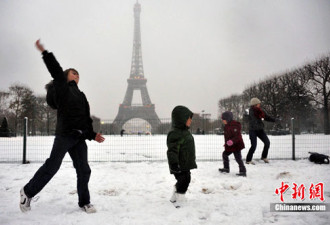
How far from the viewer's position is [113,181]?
13.7ft

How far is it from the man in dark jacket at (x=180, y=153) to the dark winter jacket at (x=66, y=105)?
3.57 ft

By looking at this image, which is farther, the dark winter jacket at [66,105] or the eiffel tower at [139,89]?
the eiffel tower at [139,89]

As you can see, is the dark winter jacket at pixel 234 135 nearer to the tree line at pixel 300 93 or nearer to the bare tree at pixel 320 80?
the tree line at pixel 300 93

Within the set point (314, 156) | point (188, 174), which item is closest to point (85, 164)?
point (188, 174)

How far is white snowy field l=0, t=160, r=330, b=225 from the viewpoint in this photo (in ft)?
8.18

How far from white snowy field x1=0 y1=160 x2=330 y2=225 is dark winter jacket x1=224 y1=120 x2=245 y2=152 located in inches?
21.6

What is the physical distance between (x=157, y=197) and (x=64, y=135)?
1.58 meters

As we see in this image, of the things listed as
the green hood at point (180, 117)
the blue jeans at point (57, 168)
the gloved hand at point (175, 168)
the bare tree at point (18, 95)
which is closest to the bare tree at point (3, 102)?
the bare tree at point (18, 95)

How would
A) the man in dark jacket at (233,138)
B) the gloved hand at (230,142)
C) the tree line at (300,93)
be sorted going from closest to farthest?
the gloved hand at (230,142), the man in dark jacket at (233,138), the tree line at (300,93)

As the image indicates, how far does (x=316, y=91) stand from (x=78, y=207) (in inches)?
1200

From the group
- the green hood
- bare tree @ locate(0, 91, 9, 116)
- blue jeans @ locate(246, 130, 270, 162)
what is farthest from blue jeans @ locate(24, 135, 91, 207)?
bare tree @ locate(0, 91, 9, 116)

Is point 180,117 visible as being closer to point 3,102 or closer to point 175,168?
point 175,168

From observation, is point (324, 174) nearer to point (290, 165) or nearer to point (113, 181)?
point (290, 165)

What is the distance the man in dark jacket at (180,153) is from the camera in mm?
2925
